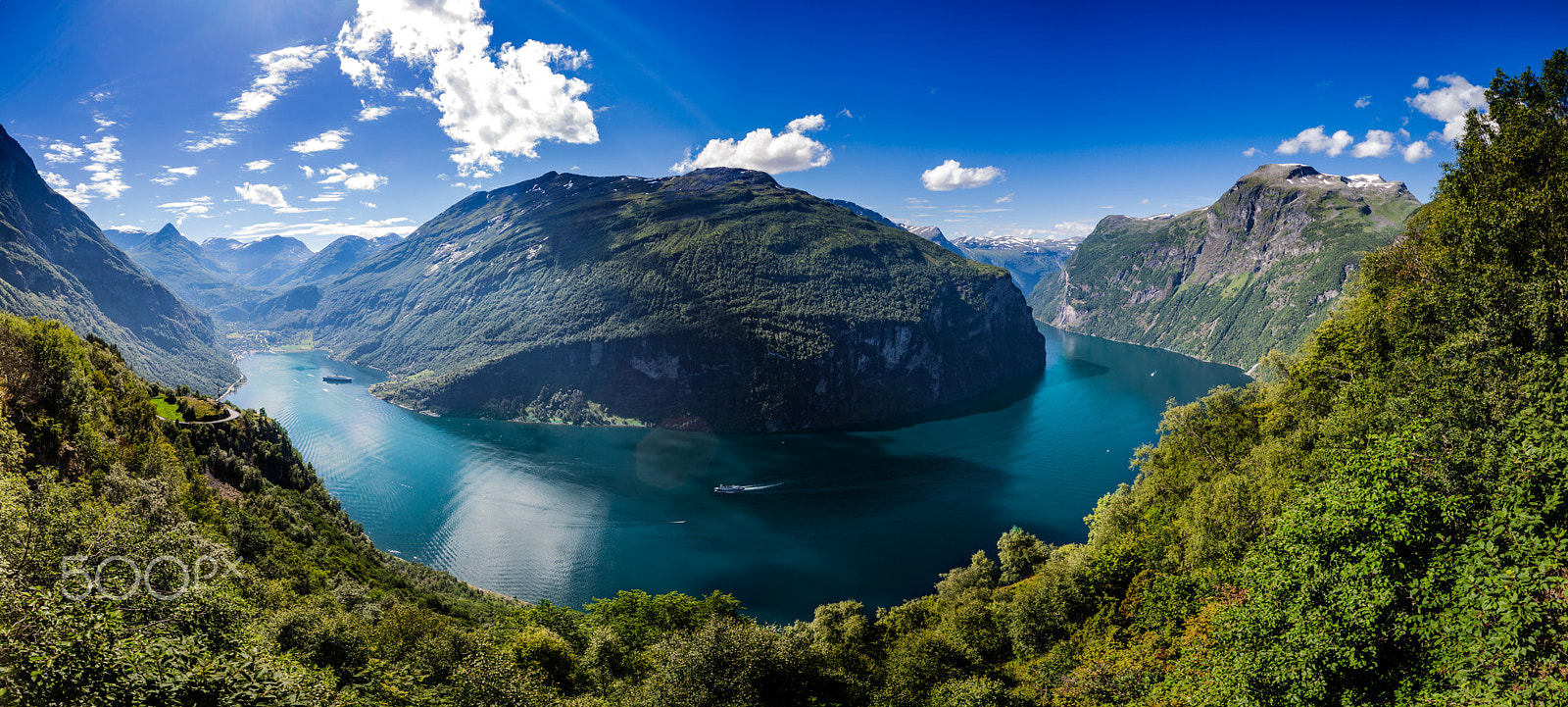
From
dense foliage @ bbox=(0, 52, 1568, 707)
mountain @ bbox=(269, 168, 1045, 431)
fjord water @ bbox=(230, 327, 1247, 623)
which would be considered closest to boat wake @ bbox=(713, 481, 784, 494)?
fjord water @ bbox=(230, 327, 1247, 623)

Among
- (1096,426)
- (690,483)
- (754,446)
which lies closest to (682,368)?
(754,446)

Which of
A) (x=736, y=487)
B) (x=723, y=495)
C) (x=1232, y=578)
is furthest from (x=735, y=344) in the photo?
(x=1232, y=578)

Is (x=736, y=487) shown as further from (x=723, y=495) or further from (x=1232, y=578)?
(x=1232, y=578)

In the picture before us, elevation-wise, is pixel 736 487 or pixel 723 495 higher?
pixel 736 487

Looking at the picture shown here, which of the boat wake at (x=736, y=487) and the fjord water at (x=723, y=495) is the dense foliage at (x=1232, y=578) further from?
the boat wake at (x=736, y=487)

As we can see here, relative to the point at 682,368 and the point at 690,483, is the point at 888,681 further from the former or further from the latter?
the point at 682,368

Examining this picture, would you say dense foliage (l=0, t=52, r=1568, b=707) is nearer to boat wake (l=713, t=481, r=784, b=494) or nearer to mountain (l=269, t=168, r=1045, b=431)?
boat wake (l=713, t=481, r=784, b=494)
